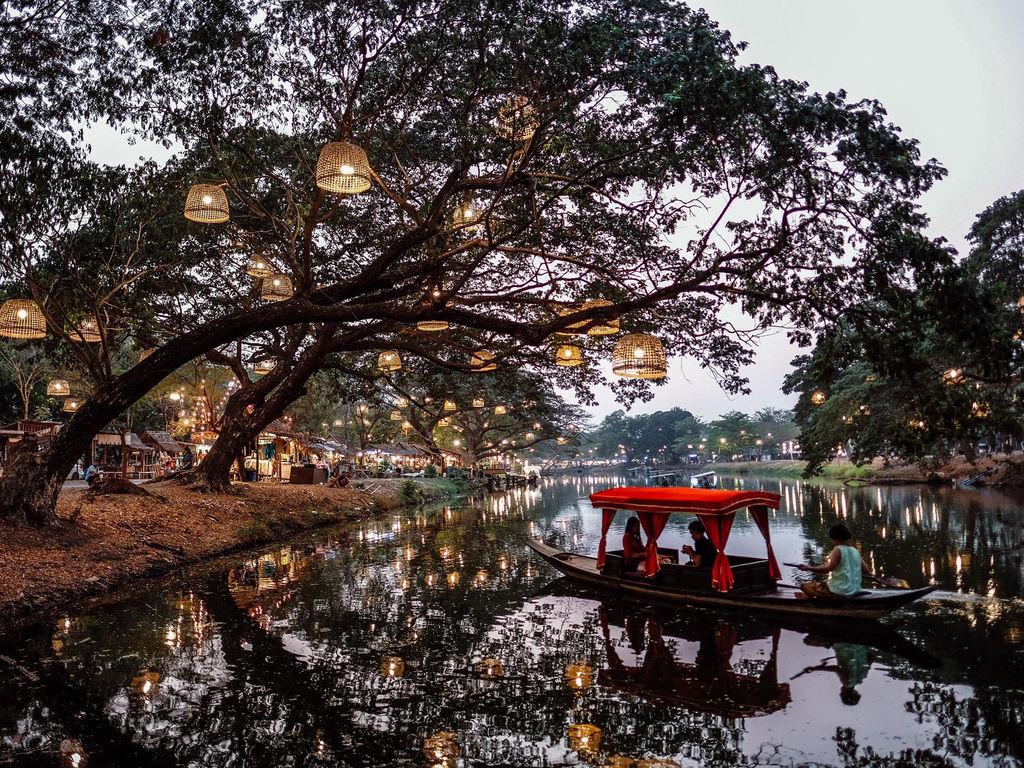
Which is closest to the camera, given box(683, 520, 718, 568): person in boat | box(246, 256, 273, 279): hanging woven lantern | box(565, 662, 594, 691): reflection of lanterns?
box(565, 662, 594, 691): reflection of lanterns

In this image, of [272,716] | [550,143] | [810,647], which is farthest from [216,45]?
[810,647]

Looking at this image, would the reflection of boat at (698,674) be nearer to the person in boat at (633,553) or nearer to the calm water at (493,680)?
the calm water at (493,680)

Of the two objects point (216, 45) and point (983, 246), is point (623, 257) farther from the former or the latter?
point (983, 246)

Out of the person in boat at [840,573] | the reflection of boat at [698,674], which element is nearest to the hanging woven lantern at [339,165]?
the reflection of boat at [698,674]

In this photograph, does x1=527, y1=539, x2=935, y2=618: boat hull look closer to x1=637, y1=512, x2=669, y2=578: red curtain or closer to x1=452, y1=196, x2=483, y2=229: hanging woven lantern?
x1=637, y1=512, x2=669, y2=578: red curtain

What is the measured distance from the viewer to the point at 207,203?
966 cm

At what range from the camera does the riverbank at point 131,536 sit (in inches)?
385

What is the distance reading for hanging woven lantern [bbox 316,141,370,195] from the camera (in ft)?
26.1

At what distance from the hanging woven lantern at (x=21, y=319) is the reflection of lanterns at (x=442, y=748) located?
9.45m

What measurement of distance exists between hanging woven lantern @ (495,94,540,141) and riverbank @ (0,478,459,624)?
361 inches

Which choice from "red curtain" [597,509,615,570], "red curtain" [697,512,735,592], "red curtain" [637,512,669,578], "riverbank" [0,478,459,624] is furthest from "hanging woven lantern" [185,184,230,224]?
"red curtain" [697,512,735,592]

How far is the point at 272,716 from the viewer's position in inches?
214

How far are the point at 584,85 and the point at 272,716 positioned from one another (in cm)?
842

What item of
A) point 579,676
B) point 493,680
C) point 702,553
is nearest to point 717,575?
point 702,553
